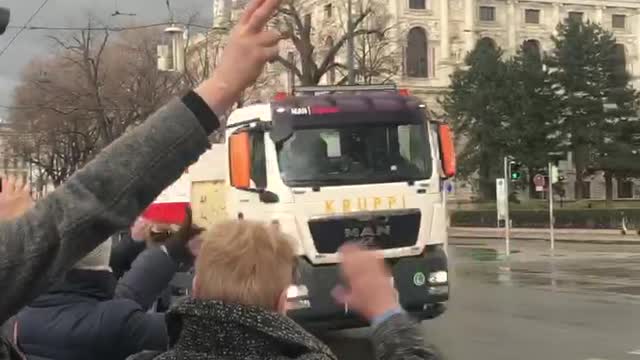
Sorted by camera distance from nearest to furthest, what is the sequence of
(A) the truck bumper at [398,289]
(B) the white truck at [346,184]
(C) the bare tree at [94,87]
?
(A) the truck bumper at [398,289] → (B) the white truck at [346,184] → (C) the bare tree at [94,87]

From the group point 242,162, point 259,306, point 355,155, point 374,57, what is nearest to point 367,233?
point 355,155

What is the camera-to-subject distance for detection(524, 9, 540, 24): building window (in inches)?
4008

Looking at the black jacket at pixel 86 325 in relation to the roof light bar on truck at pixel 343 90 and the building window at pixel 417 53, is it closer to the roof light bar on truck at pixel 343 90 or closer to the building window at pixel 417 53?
the roof light bar on truck at pixel 343 90

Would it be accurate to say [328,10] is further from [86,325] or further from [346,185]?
[86,325]

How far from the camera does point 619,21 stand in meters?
107

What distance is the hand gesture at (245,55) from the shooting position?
187 centimetres

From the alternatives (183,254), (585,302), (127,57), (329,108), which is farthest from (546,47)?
(183,254)

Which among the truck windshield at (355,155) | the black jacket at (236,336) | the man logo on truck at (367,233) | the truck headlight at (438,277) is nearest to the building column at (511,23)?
the truck windshield at (355,155)

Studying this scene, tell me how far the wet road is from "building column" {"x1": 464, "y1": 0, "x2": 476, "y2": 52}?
6884cm

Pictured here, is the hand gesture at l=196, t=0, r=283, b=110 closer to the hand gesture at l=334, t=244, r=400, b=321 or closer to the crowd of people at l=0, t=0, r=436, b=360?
the crowd of people at l=0, t=0, r=436, b=360

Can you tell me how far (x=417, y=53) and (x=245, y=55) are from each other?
3724 inches

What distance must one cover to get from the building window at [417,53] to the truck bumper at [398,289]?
83.0 meters

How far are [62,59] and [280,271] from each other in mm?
50309

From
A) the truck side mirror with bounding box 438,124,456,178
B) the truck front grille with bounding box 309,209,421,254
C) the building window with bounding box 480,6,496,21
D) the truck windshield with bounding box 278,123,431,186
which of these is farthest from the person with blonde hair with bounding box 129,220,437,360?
the building window with bounding box 480,6,496,21
